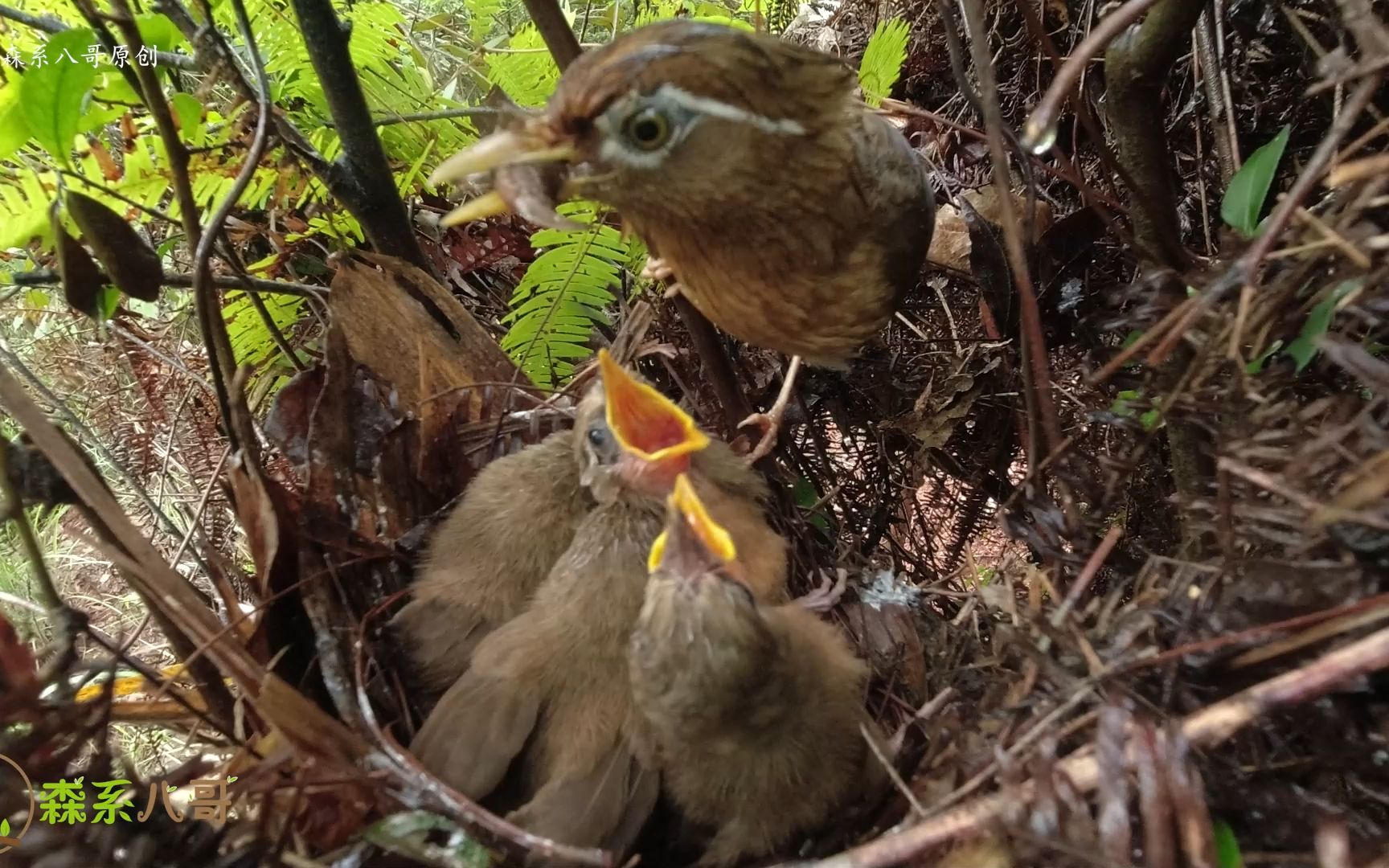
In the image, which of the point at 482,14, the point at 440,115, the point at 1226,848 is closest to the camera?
the point at 1226,848

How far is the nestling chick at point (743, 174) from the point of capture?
2.85 feet

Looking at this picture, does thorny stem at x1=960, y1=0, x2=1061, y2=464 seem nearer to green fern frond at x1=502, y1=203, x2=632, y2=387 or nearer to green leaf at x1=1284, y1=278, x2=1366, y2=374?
green leaf at x1=1284, y1=278, x2=1366, y2=374

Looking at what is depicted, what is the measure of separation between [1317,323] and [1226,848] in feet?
1.19

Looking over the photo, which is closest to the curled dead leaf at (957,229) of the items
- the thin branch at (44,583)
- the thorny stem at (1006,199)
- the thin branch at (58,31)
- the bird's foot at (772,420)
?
the bird's foot at (772,420)

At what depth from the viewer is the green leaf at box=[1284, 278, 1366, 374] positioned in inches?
22.2

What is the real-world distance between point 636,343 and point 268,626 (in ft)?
2.25

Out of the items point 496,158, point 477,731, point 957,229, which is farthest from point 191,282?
point 957,229

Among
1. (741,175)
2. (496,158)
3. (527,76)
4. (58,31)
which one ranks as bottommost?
(741,175)

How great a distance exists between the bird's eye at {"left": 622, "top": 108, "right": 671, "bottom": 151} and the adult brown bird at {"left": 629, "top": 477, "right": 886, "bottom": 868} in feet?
1.21

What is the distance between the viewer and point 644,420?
104cm

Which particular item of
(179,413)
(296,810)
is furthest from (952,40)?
(179,413)

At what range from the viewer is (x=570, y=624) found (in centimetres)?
97

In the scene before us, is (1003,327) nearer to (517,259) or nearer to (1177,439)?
(1177,439)

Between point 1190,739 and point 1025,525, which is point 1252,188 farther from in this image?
point 1190,739
